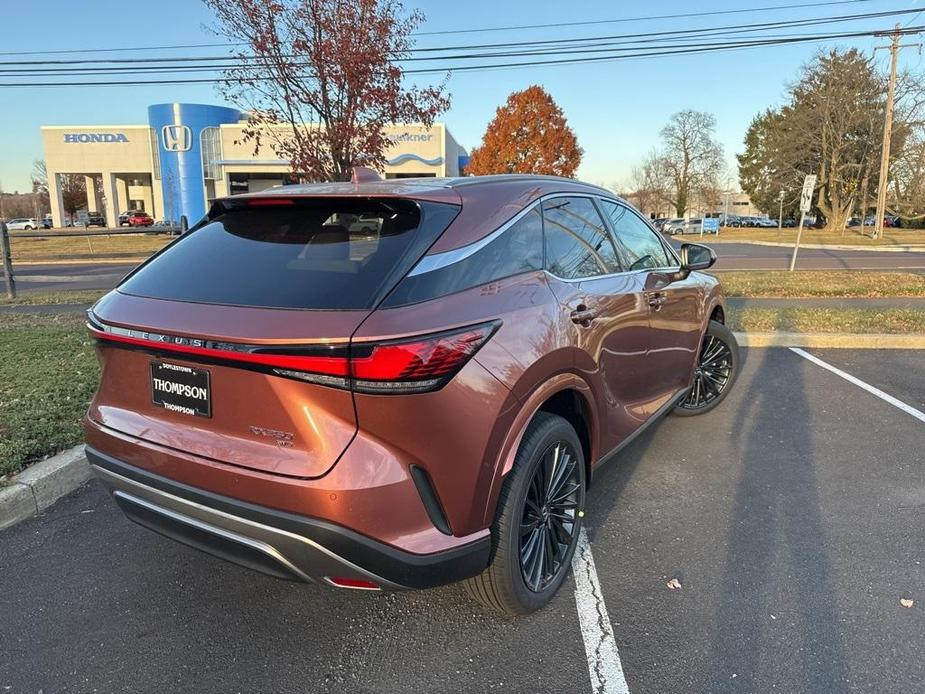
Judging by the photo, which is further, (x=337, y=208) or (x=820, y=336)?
(x=820, y=336)

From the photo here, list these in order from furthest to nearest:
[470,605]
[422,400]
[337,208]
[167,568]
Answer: [167,568]
[470,605]
[337,208]
[422,400]

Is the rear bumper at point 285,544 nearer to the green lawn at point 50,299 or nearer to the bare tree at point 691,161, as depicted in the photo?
the green lawn at point 50,299

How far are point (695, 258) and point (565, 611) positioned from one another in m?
2.89

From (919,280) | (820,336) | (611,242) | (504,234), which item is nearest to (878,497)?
(611,242)

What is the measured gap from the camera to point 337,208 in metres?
2.50

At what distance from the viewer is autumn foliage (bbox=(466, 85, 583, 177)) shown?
128 feet

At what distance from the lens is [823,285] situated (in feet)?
38.5

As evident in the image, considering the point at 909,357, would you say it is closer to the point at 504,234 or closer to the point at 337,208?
the point at 504,234

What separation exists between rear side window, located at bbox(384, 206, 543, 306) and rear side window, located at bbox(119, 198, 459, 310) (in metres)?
0.07

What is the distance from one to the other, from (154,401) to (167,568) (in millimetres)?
1114

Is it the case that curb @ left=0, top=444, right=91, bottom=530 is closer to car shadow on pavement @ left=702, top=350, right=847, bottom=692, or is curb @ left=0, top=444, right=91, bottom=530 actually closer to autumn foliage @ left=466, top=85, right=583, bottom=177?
car shadow on pavement @ left=702, top=350, right=847, bottom=692

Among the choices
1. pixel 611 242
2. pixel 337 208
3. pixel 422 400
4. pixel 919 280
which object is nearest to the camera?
pixel 422 400

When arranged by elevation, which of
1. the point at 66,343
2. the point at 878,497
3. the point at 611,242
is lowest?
the point at 878,497

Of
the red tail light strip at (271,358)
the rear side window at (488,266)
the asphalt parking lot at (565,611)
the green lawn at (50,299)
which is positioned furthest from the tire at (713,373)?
the green lawn at (50,299)
